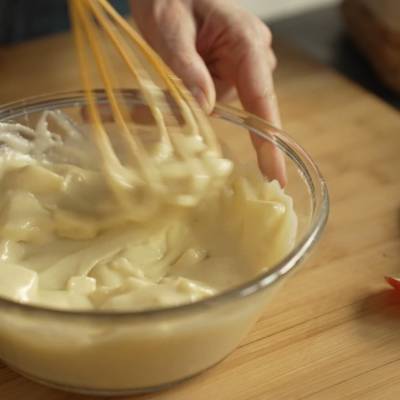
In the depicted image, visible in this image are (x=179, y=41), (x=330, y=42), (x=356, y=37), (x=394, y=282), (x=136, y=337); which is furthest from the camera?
(x=330, y=42)

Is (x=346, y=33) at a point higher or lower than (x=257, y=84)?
lower

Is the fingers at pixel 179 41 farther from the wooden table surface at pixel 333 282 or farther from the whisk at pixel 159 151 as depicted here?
the wooden table surface at pixel 333 282

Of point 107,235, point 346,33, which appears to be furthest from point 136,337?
point 346,33

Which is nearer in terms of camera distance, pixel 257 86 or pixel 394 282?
pixel 394 282

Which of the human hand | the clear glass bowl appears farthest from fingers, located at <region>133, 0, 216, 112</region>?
the clear glass bowl

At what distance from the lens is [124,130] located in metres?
0.79

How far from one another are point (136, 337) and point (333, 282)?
33 cm

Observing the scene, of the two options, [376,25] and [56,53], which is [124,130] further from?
[376,25]

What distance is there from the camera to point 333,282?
0.86 meters

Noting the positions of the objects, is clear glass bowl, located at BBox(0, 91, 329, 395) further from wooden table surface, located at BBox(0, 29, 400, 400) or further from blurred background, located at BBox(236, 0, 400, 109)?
blurred background, located at BBox(236, 0, 400, 109)

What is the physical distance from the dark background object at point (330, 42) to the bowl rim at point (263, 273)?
1.94ft

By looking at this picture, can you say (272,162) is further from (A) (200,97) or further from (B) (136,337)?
(B) (136,337)

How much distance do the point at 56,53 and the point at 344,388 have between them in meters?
0.90

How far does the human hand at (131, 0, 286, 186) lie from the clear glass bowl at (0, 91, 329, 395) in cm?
27
